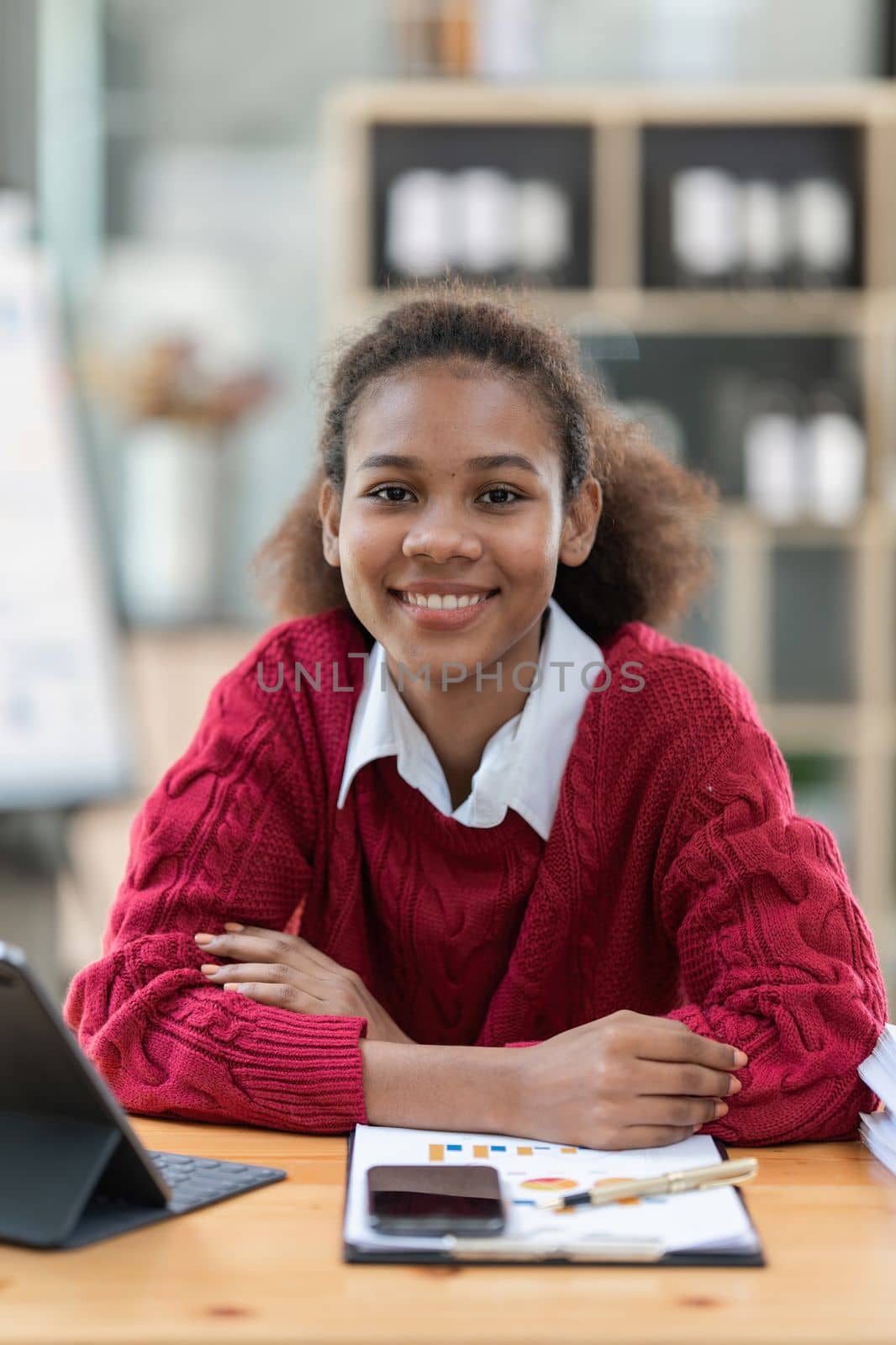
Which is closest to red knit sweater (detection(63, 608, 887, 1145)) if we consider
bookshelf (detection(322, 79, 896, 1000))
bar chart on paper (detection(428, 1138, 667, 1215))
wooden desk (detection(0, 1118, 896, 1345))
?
bar chart on paper (detection(428, 1138, 667, 1215))

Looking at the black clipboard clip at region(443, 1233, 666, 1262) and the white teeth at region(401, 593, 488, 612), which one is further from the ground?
the white teeth at region(401, 593, 488, 612)

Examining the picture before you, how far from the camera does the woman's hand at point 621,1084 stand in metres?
1.04

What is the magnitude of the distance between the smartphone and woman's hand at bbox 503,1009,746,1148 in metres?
0.09

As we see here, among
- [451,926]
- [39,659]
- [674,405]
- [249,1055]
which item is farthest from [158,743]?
[249,1055]

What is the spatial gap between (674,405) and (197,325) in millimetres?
1299

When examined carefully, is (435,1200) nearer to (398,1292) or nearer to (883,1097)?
(398,1292)

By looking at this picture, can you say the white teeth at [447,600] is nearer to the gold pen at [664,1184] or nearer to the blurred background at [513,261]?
the gold pen at [664,1184]

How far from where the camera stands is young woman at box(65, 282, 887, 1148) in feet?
3.62

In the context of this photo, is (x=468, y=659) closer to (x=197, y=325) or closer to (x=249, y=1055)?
(x=249, y=1055)

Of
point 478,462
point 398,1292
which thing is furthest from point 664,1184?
point 478,462

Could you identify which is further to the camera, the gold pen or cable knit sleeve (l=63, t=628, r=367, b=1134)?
cable knit sleeve (l=63, t=628, r=367, b=1134)

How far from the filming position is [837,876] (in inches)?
48.5

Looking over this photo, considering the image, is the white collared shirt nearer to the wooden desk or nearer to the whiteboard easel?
the wooden desk

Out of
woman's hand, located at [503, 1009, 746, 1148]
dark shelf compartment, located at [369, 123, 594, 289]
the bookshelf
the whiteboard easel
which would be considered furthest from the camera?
dark shelf compartment, located at [369, 123, 594, 289]
